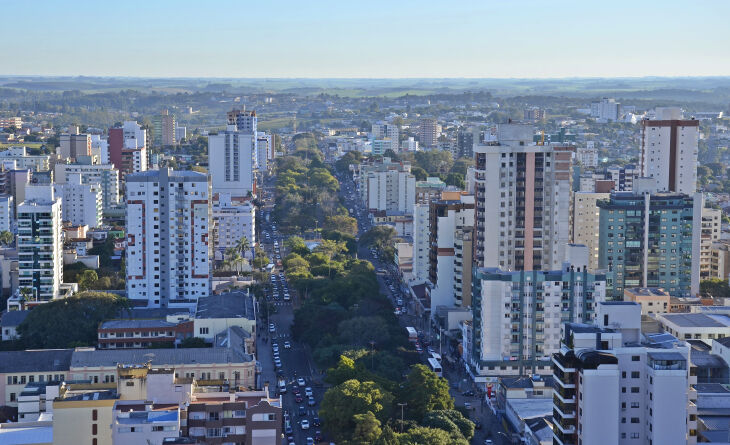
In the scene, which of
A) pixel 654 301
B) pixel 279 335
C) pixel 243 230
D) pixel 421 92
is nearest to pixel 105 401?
pixel 279 335

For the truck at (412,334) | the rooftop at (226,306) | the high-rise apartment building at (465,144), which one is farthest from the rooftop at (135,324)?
the high-rise apartment building at (465,144)

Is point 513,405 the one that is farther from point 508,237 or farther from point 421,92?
point 421,92

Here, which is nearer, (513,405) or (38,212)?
(513,405)

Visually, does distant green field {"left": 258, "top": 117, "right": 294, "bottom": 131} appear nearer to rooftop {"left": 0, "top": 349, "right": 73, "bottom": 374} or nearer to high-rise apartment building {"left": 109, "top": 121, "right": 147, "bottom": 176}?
high-rise apartment building {"left": 109, "top": 121, "right": 147, "bottom": 176}

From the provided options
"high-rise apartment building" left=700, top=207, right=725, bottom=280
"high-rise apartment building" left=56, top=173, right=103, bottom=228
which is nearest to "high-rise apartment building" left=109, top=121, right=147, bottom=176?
"high-rise apartment building" left=56, top=173, right=103, bottom=228

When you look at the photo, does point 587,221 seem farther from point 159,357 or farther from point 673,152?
point 159,357

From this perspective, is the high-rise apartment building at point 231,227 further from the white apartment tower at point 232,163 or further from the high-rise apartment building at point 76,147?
the high-rise apartment building at point 76,147
